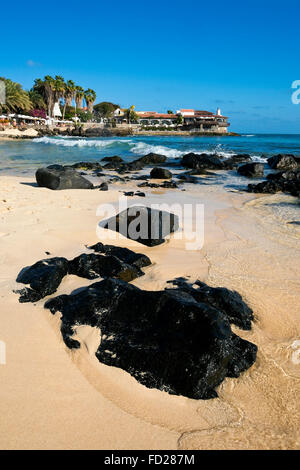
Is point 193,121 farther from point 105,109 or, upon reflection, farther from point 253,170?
point 253,170

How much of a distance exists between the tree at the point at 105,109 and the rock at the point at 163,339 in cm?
12440

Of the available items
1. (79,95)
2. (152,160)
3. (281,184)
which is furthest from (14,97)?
(281,184)

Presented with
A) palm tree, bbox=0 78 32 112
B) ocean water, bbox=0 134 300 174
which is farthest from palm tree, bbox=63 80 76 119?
ocean water, bbox=0 134 300 174

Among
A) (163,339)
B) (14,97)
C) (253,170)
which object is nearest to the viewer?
(163,339)

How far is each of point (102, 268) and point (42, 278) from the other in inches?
28.0

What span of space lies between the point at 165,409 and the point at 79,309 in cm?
118

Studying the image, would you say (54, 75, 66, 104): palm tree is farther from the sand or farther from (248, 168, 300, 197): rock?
the sand

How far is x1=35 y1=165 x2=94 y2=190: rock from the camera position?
9195 mm

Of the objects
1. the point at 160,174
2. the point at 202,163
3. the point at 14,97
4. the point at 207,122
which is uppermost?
the point at 207,122

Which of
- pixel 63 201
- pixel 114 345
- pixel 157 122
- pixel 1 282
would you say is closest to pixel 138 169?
pixel 63 201

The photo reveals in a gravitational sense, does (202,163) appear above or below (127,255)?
above

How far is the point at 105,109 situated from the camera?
118 m
